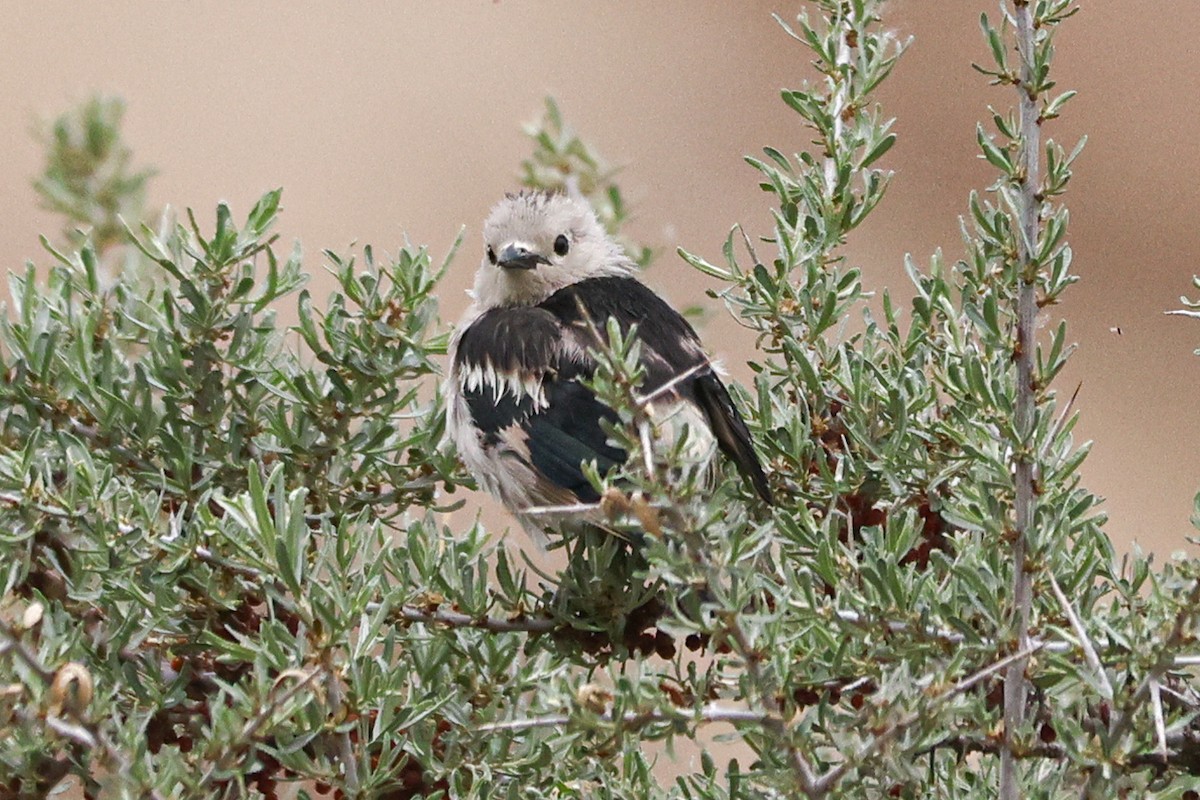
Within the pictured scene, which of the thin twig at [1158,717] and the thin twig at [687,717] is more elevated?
the thin twig at [1158,717]

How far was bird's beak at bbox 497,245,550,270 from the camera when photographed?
2.26 meters

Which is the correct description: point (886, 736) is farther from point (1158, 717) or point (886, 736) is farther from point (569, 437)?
point (569, 437)

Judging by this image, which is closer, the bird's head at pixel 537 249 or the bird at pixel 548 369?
the bird at pixel 548 369

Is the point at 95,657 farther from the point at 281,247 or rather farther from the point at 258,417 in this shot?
the point at 281,247

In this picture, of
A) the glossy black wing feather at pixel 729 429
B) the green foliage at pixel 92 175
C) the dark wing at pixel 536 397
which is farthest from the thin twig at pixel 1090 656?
the green foliage at pixel 92 175

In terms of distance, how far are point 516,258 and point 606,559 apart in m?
0.88

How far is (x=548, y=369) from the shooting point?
1978mm

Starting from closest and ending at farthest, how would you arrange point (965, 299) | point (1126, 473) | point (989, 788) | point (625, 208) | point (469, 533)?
point (989, 788) → point (965, 299) → point (469, 533) → point (625, 208) → point (1126, 473)

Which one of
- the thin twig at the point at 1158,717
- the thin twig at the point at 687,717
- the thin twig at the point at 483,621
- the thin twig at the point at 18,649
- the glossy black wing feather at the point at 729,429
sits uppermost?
the glossy black wing feather at the point at 729,429

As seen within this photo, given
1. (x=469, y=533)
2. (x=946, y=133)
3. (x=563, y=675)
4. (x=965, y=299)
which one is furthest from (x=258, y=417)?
(x=946, y=133)

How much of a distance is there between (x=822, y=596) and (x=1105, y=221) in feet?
4.80

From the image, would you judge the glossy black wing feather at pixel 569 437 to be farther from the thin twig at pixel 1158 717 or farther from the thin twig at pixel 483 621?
the thin twig at pixel 1158 717

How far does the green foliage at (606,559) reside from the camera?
3.15 feet

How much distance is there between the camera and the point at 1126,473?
220 cm
